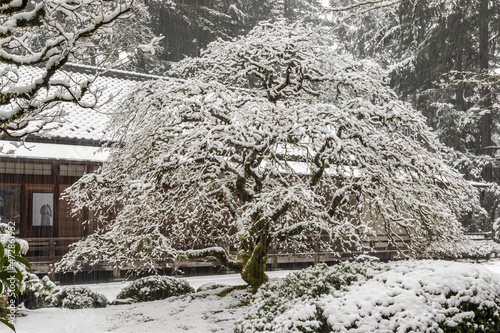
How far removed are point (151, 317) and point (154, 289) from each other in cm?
183

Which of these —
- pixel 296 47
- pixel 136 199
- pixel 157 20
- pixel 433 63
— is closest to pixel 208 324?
pixel 136 199

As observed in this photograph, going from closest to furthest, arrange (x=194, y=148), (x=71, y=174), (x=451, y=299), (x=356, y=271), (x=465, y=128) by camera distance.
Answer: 1. (x=451, y=299)
2. (x=356, y=271)
3. (x=194, y=148)
4. (x=71, y=174)
5. (x=465, y=128)

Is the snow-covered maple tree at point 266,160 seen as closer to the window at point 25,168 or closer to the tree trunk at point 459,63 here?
the window at point 25,168

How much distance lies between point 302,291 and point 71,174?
11.8 m

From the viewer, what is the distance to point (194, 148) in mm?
7602

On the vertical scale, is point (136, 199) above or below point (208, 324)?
above

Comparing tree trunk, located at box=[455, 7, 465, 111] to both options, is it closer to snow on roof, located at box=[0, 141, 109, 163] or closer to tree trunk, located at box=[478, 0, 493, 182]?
tree trunk, located at box=[478, 0, 493, 182]

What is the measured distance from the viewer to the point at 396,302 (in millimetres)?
4637

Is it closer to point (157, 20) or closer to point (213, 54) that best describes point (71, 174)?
point (213, 54)

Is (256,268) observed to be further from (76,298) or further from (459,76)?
(459,76)

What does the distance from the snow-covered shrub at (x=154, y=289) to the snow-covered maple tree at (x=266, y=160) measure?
2198 millimetres

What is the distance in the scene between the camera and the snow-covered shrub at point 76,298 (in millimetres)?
9859

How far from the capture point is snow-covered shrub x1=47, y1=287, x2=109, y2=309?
9.86m

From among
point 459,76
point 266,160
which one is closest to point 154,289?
point 266,160
